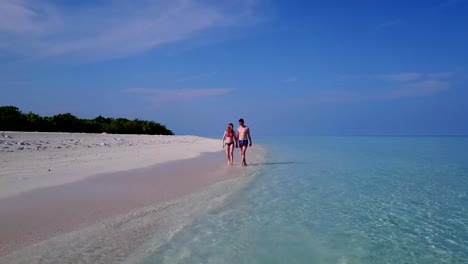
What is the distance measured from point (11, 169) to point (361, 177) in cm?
1121

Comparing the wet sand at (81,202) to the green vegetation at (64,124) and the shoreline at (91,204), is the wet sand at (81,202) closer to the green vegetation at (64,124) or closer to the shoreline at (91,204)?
the shoreline at (91,204)

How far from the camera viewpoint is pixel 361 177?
13297 mm

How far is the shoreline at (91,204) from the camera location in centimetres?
514

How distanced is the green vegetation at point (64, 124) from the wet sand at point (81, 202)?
22449mm

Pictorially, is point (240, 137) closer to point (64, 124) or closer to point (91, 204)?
point (91, 204)

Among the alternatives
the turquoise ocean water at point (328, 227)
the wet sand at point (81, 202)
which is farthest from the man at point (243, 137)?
the turquoise ocean water at point (328, 227)

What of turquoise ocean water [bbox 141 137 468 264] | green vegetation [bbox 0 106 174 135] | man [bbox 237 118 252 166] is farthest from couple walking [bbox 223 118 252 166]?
green vegetation [bbox 0 106 174 135]

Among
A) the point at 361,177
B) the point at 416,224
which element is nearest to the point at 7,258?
the point at 416,224

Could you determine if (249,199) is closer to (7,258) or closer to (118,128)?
(7,258)

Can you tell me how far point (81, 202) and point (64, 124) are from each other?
3221 cm

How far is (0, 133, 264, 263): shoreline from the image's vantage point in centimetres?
514

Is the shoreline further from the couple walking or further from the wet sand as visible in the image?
the couple walking

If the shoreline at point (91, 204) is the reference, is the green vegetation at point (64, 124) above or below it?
above

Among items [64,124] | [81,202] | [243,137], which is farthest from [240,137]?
[64,124]
